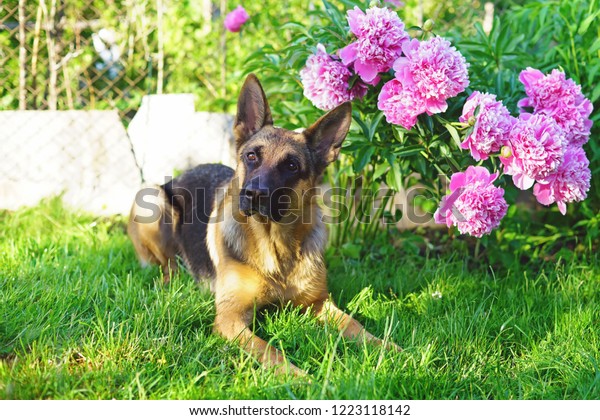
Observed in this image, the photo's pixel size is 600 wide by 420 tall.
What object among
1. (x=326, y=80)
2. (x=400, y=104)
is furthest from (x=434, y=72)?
(x=326, y=80)

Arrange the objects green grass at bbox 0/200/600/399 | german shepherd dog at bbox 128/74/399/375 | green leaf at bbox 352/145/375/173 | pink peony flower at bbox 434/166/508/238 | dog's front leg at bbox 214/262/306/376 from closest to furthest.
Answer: green grass at bbox 0/200/600/399, dog's front leg at bbox 214/262/306/376, german shepherd dog at bbox 128/74/399/375, pink peony flower at bbox 434/166/508/238, green leaf at bbox 352/145/375/173

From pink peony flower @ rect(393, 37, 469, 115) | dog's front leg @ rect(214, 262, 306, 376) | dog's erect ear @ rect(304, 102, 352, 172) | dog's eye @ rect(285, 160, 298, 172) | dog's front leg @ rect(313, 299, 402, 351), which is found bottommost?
dog's front leg @ rect(313, 299, 402, 351)

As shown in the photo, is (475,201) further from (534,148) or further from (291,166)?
(291,166)

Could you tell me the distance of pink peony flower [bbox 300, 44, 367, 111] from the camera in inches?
139

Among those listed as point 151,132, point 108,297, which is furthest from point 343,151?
point 151,132

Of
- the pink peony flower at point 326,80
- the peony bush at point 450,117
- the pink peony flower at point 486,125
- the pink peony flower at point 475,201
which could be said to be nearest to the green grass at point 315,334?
the pink peony flower at point 475,201

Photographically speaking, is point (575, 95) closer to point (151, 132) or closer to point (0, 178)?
point (151, 132)

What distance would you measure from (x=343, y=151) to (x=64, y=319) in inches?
80.8

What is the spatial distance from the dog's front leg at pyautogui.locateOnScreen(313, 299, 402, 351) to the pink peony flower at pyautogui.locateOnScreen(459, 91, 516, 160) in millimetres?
1229

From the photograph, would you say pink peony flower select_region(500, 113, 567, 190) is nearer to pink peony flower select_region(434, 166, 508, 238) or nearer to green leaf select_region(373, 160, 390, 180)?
pink peony flower select_region(434, 166, 508, 238)

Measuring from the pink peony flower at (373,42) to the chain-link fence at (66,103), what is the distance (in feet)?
8.61

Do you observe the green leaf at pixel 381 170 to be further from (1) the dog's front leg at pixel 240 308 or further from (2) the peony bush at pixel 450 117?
(1) the dog's front leg at pixel 240 308

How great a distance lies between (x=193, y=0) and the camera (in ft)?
21.4

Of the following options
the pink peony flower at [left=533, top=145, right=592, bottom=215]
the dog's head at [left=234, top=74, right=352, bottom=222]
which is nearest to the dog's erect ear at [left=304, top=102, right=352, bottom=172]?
the dog's head at [left=234, top=74, right=352, bottom=222]
